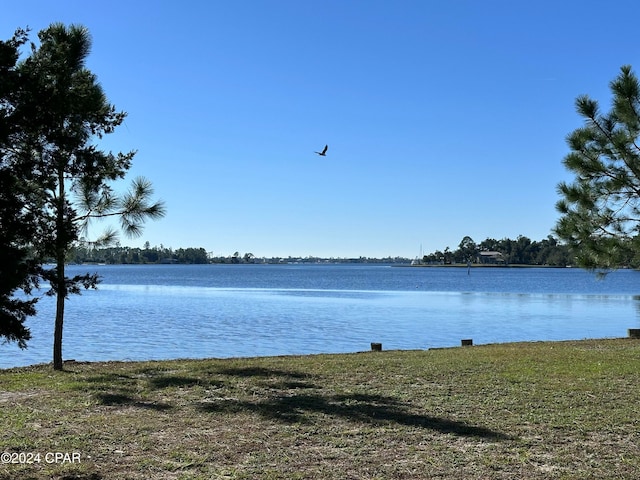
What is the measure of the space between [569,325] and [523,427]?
23.6 metres

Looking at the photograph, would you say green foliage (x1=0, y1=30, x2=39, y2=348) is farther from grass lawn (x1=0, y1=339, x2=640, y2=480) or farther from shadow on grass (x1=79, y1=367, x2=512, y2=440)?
shadow on grass (x1=79, y1=367, x2=512, y2=440)

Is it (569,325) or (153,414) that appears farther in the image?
(569,325)

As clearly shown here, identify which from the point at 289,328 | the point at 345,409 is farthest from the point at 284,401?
the point at 289,328

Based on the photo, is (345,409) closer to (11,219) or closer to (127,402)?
(127,402)

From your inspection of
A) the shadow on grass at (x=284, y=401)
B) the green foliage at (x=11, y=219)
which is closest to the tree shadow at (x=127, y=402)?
the shadow on grass at (x=284, y=401)

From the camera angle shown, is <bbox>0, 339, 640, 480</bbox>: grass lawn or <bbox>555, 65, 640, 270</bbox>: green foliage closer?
<bbox>0, 339, 640, 480</bbox>: grass lawn

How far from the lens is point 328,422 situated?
689 cm

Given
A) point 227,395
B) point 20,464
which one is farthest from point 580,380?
point 20,464

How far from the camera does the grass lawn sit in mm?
5312

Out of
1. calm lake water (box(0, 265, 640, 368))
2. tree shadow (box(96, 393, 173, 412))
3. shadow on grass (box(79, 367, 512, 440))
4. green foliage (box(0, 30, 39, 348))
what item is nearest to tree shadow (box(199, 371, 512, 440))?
shadow on grass (box(79, 367, 512, 440))

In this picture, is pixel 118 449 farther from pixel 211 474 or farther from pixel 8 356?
pixel 8 356

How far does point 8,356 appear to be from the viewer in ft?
57.7

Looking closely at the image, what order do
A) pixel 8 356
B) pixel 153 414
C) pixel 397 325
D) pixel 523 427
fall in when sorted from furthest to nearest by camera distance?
1. pixel 397 325
2. pixel 8 356
3. pixel 153 414
4. pixel 523 427

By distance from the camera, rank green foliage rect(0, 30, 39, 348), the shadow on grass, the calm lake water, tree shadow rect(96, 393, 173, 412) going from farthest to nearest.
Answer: the calm lake water, tree shadow rect(96, 393, 173, 412), the shadow on grass, green foliage rect(0, 30, 39, 348)
